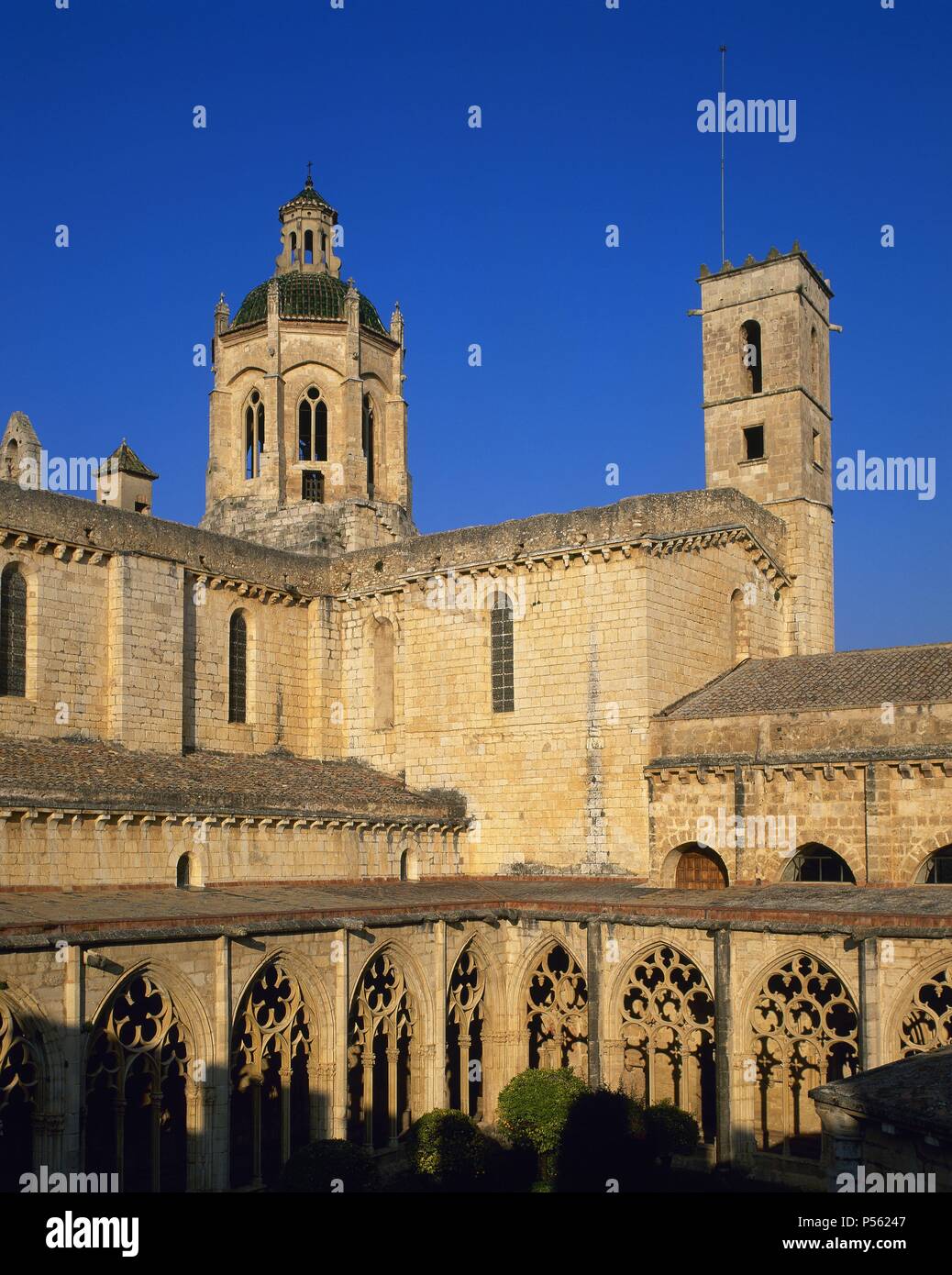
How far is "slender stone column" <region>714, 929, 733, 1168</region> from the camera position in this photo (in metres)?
21.3

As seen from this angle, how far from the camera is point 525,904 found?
24.7 metres

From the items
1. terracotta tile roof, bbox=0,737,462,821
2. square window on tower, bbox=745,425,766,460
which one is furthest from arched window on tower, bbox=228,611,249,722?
square window on tower, bbox=745,425,766,460

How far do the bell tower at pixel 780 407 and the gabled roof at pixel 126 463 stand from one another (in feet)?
44.9

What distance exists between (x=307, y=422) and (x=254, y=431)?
144 centimetres

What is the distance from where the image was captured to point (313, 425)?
36.5m

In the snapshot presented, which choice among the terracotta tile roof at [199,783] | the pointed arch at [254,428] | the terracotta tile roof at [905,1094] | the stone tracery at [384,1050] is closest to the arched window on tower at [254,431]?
the pointed arch at [254,428]

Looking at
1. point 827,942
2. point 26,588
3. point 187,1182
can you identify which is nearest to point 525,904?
point 827,942

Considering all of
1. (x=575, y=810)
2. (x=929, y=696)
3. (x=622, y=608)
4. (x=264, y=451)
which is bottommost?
(x=575, y=810)

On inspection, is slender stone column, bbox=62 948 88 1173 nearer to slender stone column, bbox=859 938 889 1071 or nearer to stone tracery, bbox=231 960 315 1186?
stone tracery, bbox=231 960 315 1186

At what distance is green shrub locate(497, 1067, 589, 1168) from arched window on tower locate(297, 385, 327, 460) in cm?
1923

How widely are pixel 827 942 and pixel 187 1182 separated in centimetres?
984

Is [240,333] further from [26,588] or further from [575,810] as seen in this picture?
[575,810]

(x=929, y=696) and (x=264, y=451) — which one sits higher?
(x=264, y=451)
